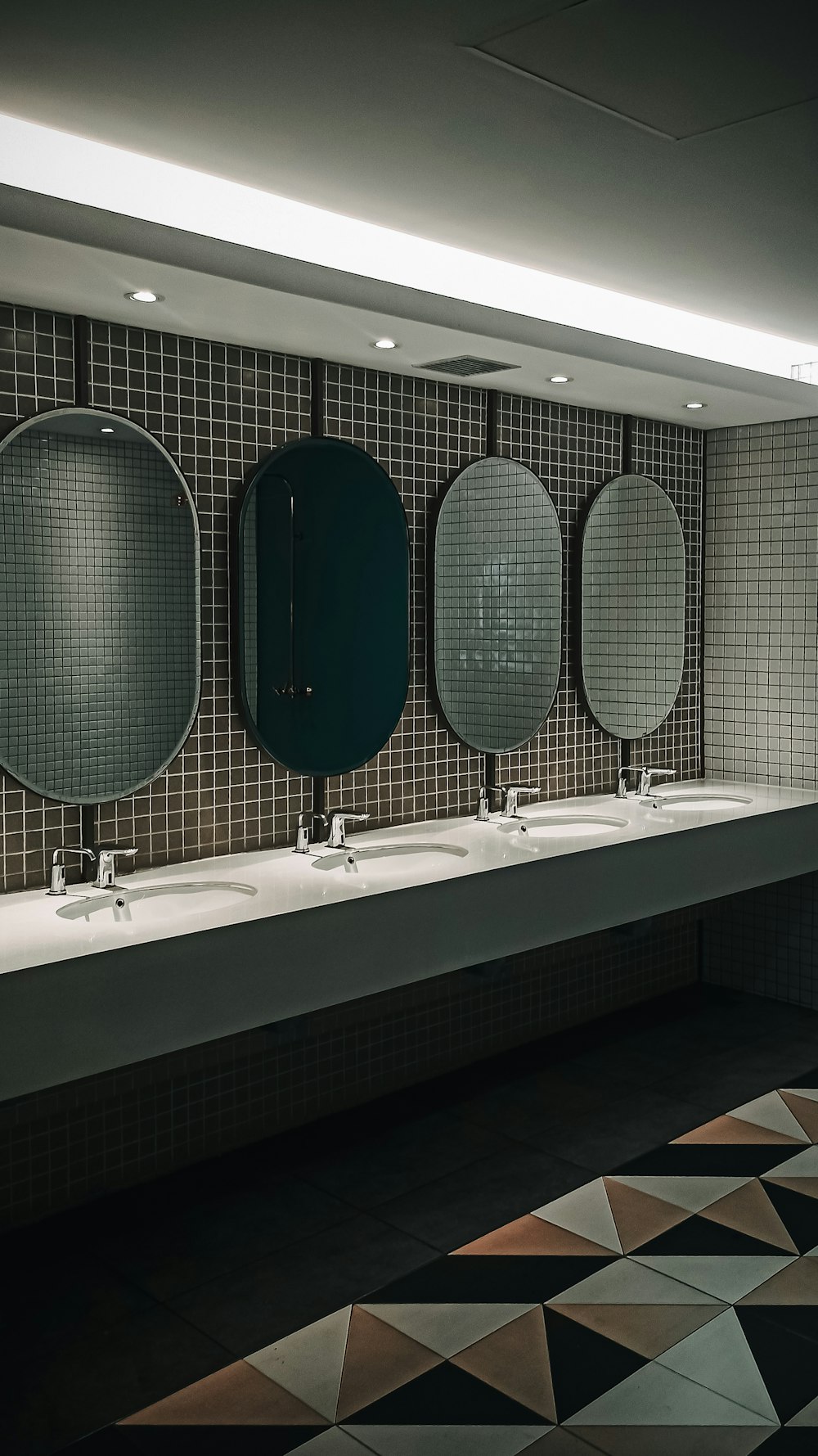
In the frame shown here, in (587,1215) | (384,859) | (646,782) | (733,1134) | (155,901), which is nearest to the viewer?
(155,901)

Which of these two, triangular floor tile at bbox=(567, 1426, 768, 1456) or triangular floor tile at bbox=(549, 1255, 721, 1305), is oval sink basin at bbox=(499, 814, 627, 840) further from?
triangular floor tile at bbox=(567, 1426, 768, 1456)

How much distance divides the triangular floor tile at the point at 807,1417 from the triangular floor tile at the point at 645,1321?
29 cm

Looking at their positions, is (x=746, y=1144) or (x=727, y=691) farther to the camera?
(x=727, y=691)

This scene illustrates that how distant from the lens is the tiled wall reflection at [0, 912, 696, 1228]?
2.77 m

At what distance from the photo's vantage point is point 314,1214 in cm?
303

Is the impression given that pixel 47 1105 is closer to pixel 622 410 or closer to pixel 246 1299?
pixel 246 1299

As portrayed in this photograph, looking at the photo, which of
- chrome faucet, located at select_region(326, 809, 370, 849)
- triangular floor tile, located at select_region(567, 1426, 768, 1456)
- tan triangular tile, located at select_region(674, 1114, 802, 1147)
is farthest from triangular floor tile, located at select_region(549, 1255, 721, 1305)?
chrome faucet, located at select_region(326, 809, 370, 849)

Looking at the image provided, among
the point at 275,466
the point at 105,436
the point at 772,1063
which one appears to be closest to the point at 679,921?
the point at 772,1063

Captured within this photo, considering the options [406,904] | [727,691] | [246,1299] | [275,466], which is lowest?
[246,1299]

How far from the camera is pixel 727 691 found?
4.78m

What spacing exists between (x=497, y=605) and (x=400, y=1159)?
1.72 meters

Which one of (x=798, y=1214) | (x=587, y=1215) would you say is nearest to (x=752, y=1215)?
(x=798, y=1214)

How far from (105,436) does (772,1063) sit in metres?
2.91

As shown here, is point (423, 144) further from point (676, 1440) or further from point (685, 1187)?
point (685, 1187)
